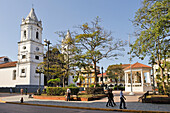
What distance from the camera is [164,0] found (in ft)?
36.6

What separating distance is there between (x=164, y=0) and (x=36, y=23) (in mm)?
40375

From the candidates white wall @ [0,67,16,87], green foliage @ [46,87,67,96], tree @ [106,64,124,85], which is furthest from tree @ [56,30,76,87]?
tree @ [106,64,124,85]

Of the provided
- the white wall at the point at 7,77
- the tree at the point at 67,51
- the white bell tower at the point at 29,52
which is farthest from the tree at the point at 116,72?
the tree at the point at 67,51

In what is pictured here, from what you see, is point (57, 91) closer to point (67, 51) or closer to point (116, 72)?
point (67, 51)

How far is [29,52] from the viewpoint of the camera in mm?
44188

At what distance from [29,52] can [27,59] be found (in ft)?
6.53

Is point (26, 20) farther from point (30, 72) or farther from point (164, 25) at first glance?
point (164, 25)

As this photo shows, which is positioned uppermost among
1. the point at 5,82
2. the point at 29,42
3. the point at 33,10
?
the point at 33,10

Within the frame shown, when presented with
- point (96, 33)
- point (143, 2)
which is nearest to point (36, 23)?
point (96, 33)

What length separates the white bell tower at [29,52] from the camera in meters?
43.3

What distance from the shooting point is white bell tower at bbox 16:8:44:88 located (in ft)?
142

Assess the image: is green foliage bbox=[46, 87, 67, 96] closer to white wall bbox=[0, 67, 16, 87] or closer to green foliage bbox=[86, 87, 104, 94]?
green foliage bbox=[86, 87, 104, 94]

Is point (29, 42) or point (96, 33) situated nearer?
point (96, 33)

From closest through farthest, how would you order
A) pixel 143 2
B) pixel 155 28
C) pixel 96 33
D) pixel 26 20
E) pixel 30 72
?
1. pixel 155 28
2. pixel 143 2
3. pixel 96 33
4. pixel 30 72
5. pixel 26 20
